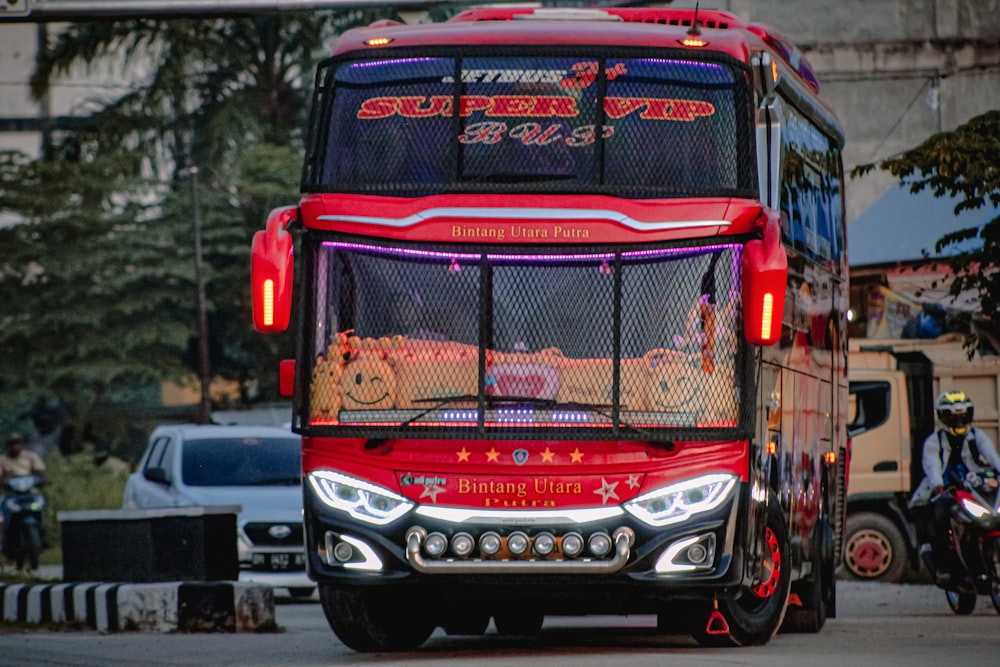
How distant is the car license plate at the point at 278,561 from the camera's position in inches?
778

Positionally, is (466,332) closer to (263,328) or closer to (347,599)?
(263,328)

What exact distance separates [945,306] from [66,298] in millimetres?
24844

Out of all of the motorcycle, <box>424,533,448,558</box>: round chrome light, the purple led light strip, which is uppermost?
the purple led light strip

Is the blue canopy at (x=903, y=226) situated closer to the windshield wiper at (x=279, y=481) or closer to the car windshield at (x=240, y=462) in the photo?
the car windshield at (x=240, y=462)

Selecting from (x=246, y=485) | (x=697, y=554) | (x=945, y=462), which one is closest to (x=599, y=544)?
(x=697, y=554)

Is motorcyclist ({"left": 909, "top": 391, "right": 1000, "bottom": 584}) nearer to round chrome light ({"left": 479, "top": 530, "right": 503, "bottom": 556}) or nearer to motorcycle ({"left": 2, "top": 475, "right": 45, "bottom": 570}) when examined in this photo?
round chrome light ({"left": 479, "top": 530, "right": 503, "bottom": 556})

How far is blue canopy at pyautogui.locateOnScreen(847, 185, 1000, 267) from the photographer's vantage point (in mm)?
29422

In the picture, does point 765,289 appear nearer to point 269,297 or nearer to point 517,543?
point 517,543

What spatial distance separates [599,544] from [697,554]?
1.72 feet

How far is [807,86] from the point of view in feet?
47.1

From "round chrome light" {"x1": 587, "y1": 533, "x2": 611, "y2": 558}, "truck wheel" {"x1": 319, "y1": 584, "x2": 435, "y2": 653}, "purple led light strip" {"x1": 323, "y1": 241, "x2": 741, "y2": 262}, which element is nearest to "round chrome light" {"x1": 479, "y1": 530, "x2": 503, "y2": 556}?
"round chrome light" {"x1": 587, "y1": 533, "x2": 611, "y2": 558}

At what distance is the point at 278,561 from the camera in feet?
65.0

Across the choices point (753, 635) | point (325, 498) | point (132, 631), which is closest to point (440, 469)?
point (325, 498)

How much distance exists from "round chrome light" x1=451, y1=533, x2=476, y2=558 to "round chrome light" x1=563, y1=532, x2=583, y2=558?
47 cm
